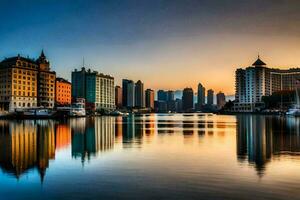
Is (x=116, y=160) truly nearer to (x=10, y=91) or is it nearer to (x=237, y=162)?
(x=237, y=162)

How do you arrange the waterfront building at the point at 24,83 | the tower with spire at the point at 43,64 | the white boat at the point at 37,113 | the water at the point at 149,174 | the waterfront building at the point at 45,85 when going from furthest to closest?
the tower with spire at the point at 43,64 < the waterfront building at the point at 45,85 < the waterfront building at the point at 24,83 < the white boat at the point at 37,113 < the water at the point at 149,174

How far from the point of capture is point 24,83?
171m

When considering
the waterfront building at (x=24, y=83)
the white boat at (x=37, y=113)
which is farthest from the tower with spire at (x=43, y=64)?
the white boat at (x=37, y=113)

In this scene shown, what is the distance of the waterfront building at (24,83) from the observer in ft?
535

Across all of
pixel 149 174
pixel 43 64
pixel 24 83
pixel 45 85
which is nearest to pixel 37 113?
pixel 24 83

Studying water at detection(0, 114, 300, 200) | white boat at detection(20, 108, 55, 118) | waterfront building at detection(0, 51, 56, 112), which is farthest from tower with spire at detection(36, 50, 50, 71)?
water at detection(0, 114, 300, 200)

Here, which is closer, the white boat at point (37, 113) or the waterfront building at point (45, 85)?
the white boat at point (37, 113)

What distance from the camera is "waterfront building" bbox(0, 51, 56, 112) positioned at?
6417 inches

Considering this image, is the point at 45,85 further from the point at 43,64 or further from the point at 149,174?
the point at 149,174

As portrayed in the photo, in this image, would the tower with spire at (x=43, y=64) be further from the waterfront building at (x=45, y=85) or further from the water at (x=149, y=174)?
the water at (x=149, y=174)

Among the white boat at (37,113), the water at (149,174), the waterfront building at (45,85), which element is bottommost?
the water at (149,174)

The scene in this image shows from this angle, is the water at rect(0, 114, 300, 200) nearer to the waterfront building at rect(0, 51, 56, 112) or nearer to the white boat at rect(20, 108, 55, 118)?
the white boat at rect(20, 108, 55, 118)

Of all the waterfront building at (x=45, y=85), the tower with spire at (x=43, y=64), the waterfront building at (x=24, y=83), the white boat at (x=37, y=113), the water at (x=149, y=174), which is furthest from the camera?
the tower with spire at (x=43, y=64)

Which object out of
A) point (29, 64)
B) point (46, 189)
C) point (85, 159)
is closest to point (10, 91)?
point (29, 64)
